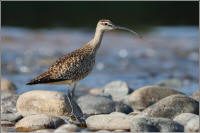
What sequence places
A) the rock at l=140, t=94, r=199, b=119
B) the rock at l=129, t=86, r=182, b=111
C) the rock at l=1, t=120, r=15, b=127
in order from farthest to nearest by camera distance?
the rock at l=129, t=86, r=182, b=111 → the rock at l=140, t=94, r=199, b=119 → the rock at l=1, t=120, r=15, b=127

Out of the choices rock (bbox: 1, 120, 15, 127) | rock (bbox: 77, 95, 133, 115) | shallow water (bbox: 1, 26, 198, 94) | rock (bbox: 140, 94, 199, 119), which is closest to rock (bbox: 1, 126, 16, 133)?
rock (bbox: 1, 120, 15, 127)

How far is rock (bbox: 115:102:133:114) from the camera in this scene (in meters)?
10.9

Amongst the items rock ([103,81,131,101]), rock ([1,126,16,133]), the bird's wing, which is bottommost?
rock ([1,126,16,133])

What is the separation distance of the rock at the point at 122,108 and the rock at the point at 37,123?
2.04 metres

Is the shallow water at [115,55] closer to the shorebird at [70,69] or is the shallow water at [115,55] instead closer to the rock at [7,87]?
the rock at [7,87]

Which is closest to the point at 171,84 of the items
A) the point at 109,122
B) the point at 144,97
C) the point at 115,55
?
the point at 144,97

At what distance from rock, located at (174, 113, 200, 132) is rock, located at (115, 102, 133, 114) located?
5.61 feet

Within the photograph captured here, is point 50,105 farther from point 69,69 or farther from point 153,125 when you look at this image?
point 153,125

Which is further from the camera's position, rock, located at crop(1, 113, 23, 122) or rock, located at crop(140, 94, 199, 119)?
rock, located at crop(140, 94, 199, 119)

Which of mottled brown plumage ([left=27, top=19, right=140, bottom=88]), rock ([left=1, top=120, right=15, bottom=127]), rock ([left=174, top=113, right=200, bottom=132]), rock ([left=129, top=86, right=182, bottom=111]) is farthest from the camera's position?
rock ([left=129, top=86, right=182, bottom=111])

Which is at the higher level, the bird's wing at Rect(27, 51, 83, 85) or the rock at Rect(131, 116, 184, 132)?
the bird's wing at Rect(27, 51, 83, 85)

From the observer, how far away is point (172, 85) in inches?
586

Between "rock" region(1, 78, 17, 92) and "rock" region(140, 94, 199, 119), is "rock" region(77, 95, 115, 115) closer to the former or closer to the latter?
"rock" region(140, 94, 199, 119)

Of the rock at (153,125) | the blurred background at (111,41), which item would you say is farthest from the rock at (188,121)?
the blurred background at (111,41)
